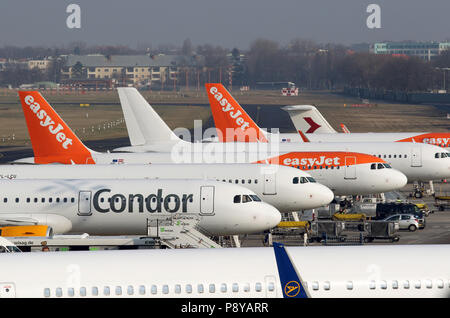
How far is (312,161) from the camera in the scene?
5778 centimetres

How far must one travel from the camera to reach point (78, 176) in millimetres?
49188

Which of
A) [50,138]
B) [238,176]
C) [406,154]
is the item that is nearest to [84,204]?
[238,176]

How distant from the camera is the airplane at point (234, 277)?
23266 millimetres

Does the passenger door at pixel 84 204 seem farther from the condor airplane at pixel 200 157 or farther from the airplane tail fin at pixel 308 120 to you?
the airplane tail fin at pixel 308 120

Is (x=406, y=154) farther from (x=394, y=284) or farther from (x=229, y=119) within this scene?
(x=394, y=284)

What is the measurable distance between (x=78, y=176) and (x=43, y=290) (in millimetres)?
26272

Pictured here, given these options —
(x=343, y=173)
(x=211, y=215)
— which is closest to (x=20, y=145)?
(x=343, y=173)

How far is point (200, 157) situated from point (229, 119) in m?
18.7

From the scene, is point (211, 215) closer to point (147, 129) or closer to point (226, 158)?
point (226, 158)

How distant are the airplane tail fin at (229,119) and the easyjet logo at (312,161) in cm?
1790

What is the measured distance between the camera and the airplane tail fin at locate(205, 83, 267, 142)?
7606 cm

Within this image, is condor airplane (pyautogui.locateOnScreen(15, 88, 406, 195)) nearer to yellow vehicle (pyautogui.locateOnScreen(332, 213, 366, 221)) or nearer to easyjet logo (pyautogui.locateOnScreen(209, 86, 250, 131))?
yellow vehicle (pyautogui.locateOnScreen(332, 213, 366, 221))

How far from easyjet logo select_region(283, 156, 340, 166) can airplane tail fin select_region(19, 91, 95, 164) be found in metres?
14.3
